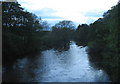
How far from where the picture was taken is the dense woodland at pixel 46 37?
31.8 feet

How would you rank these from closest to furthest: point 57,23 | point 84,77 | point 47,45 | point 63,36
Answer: point 84,77 → point 47,45 → point 63,36 → point 57,23

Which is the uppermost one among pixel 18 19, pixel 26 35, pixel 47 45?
pixel 18 19

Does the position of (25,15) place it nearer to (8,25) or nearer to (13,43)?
(8,25)

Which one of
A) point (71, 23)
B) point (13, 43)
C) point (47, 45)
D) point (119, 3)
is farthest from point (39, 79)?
point (71, 23)

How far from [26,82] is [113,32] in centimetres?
558

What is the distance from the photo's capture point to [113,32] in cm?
947

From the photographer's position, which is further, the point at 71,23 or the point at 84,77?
the point at 71,23

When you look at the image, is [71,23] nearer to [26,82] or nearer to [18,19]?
[18,19]

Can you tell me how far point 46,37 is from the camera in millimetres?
38188

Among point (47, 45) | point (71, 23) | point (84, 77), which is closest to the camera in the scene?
point (84, 77)

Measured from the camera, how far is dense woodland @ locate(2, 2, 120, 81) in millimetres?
9695

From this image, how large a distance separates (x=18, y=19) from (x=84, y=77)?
50.0 feet

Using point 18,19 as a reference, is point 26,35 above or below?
below

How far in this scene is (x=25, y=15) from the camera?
87.4 feet
